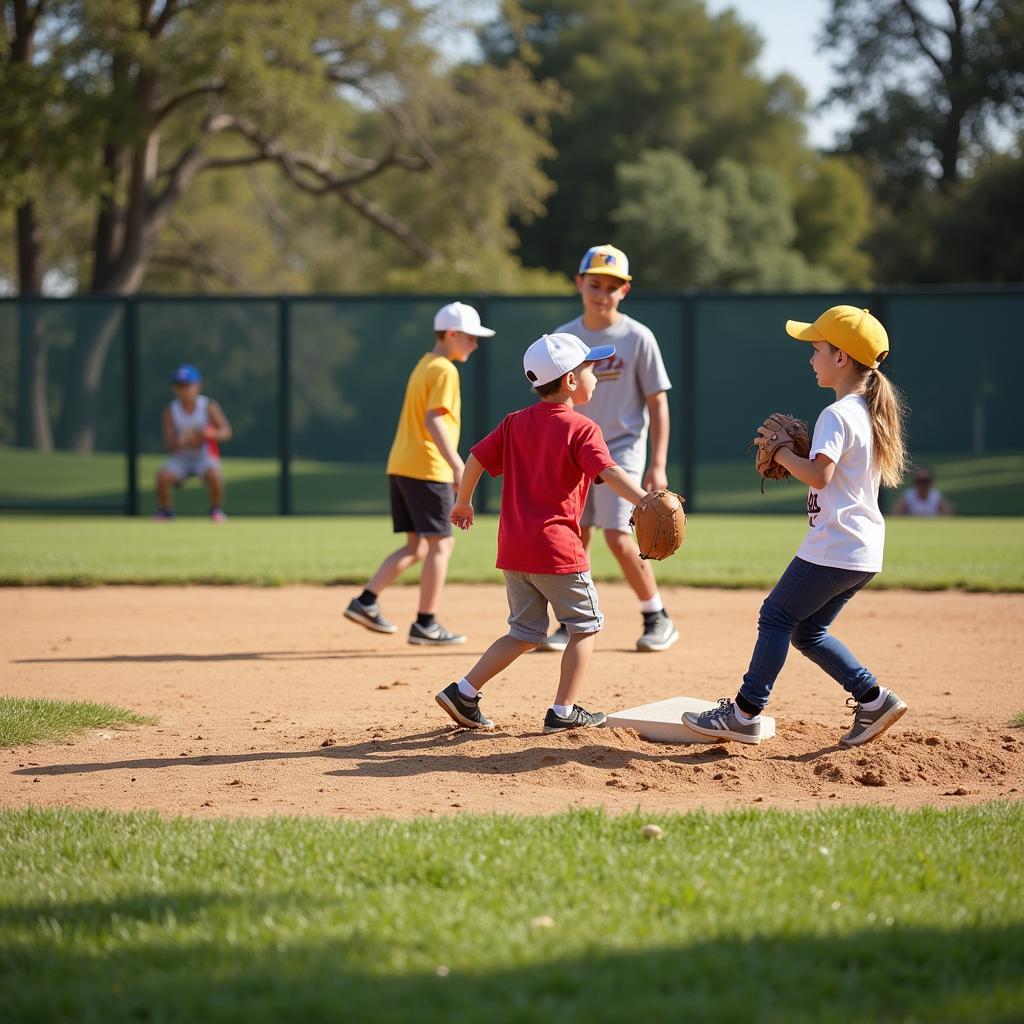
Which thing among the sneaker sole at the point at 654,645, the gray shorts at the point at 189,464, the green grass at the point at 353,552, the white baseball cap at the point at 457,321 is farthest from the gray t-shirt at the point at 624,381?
the gray shorts at the point at 189,464

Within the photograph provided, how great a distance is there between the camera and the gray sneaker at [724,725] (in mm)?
5180

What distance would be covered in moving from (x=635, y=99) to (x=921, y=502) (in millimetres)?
37933

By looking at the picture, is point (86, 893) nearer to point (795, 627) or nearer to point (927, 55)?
point (795, 627)

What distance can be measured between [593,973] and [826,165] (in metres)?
49.8

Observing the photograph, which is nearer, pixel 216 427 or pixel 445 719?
pixel 445 719

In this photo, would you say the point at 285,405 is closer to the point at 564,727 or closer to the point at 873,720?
the point at 564,727

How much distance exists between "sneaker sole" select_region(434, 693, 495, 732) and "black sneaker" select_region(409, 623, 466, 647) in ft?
7.03

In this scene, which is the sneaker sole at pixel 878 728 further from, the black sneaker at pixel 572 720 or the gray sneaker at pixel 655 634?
the gray sneaker at pixel 655 634

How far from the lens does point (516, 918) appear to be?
3346 millimetres

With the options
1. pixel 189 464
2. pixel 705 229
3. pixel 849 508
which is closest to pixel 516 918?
pixel 849 508

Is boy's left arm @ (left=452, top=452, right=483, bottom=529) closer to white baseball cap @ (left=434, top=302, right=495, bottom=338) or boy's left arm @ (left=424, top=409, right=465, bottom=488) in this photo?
boy's left arm @ (left=424, top=409, right=465, bottom=488)

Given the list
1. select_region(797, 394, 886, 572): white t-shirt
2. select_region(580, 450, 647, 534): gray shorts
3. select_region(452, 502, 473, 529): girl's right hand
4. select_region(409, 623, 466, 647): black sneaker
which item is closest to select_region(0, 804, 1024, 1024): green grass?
select_region(797, 394, 886, 572): white t-shirt

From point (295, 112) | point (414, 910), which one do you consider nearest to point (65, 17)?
point (295, 112)

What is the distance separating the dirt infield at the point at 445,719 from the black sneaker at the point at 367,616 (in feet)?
0.39
